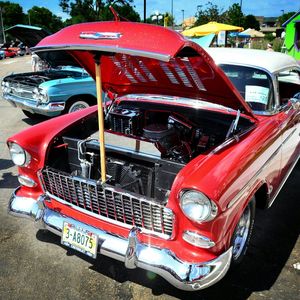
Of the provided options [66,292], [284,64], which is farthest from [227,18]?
[66,292]

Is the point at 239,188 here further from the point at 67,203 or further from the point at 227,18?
the point at 227,18

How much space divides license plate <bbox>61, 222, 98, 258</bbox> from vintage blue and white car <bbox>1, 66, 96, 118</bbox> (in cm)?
419

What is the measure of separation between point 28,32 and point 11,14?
76.5 metres

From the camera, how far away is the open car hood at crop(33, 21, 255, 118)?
6.64ft

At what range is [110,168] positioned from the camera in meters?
2.77

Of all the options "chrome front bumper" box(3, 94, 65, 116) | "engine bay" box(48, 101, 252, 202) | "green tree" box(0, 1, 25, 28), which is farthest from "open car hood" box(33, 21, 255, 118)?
"green tree" box(0, 1, 25, 28)

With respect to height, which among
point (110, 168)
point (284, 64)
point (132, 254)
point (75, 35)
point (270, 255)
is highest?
point (75, 35)

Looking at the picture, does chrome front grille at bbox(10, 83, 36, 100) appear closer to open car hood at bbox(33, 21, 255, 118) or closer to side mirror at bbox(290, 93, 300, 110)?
open car hood at bbox(33, 21, 255, 118)

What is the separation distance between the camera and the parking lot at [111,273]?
2520 millimetres

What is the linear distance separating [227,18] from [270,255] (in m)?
32.4

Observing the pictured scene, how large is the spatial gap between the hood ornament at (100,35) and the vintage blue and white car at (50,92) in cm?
426

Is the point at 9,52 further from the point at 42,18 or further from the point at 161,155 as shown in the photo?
the point at 42,18

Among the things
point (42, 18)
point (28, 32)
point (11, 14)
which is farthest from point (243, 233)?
point (42, 18)

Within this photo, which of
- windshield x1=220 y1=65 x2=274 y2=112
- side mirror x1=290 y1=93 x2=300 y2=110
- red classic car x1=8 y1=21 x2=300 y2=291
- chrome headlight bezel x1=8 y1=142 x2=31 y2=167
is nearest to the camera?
red classic car x1=8 y1=21 x2=300 y2=291
